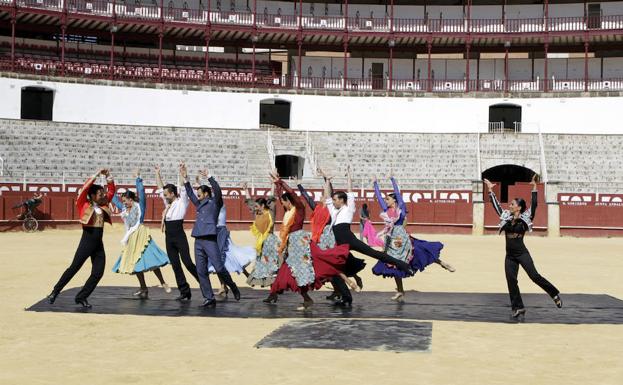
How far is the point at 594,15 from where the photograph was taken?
46.9 m

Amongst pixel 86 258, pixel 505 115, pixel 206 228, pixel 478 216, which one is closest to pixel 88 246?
pixel 86 258

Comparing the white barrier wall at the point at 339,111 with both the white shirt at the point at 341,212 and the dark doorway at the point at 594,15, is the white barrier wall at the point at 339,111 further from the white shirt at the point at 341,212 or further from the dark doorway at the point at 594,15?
the white shirt at the point at 341,212

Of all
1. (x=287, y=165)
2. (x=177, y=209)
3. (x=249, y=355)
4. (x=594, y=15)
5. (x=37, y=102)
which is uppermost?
(x=594, y=15)

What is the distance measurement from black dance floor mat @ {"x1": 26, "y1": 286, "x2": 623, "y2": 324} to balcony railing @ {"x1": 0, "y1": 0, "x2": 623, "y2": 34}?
34.0m

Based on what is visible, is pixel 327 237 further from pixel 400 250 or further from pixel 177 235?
pixel 177 235

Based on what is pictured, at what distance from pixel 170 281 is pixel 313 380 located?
8245 millimetres

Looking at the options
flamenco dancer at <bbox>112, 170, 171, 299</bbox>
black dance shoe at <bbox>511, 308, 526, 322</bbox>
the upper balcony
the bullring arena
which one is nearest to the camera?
the bullring arena

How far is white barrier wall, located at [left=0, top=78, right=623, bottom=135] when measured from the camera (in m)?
42.4

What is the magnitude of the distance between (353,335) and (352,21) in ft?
131

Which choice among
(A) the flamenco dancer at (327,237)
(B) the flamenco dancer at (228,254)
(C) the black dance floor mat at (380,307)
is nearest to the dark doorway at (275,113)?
(B) the flamenco dancer at (228,254)

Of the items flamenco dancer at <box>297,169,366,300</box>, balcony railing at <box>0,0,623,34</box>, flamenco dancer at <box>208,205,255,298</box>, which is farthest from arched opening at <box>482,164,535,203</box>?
flamenco dancer at <box>297,169,366,300</box>

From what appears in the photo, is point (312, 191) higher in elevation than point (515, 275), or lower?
higher

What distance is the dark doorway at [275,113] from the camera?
44.8 meters

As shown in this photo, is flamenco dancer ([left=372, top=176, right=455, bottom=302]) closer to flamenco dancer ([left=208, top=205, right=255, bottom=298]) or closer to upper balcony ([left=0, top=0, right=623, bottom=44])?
flamenco dancer ([left=208, top=205, right=255, bottom=298])
